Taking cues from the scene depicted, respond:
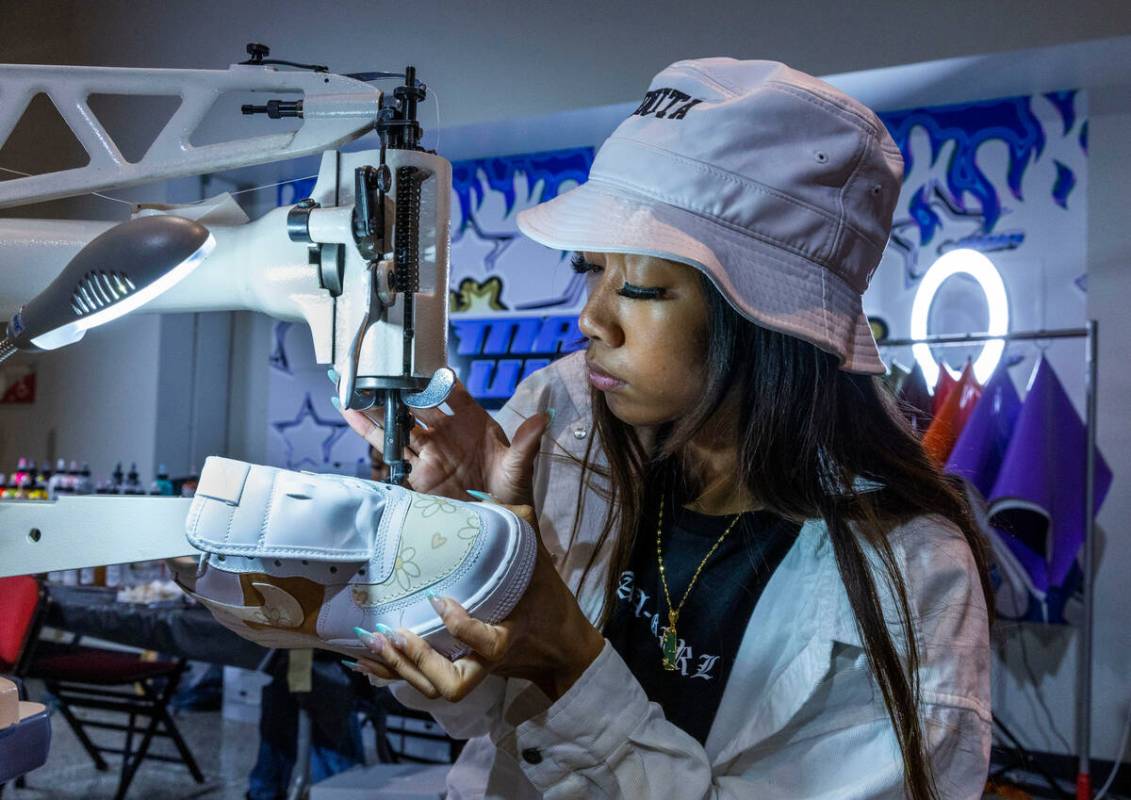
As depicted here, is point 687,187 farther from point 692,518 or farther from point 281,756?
point 281,756

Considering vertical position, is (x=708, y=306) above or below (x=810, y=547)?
above

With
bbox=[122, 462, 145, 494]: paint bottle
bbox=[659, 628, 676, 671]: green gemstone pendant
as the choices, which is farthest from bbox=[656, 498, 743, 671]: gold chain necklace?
bbox=[122, 462, 145, 494]: paint bottle

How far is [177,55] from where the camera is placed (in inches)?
93.7

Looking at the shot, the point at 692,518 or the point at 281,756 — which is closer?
the point at 692,518

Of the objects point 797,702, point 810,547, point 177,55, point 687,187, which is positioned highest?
point 177,55

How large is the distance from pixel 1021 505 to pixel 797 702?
104 inches

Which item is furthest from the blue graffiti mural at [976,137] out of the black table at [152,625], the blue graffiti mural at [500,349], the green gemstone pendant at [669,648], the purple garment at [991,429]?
the green gemstone pendant at [669,648]

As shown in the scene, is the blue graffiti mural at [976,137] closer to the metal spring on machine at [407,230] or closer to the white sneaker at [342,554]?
the metal spring on machine at [407,230]

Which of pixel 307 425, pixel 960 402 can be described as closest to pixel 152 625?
pixel 307 425

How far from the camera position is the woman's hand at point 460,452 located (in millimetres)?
1108

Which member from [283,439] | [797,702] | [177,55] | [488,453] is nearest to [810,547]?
[797,702]

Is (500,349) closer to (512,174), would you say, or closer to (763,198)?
(512,174)

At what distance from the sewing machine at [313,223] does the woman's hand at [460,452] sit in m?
0.11

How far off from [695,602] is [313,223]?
63 cm
